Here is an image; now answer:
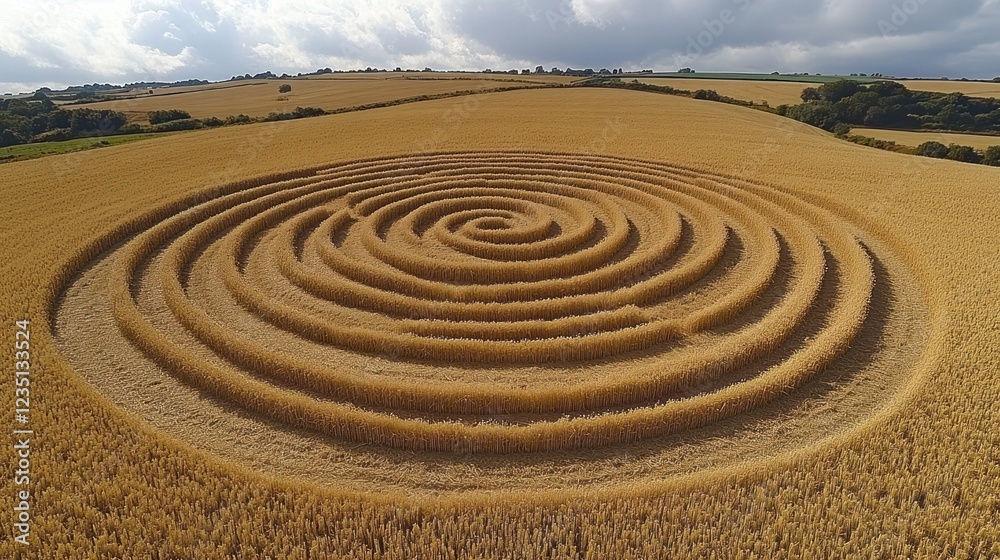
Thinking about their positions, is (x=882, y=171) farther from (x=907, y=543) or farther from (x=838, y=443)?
(x=907, y=543)

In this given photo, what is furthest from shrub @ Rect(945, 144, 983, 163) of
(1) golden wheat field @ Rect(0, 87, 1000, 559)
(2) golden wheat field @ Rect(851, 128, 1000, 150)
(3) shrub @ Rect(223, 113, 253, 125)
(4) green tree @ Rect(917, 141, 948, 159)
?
(3) shrub @ Rect(223, 113, 253, 125)

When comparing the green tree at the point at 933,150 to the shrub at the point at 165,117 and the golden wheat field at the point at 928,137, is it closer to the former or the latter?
the golden wheat field at the point at 928,137

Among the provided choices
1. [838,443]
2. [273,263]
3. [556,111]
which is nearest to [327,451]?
[838,443]

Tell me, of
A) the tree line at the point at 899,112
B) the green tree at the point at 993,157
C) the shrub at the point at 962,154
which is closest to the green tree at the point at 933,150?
the shrub at the point at 962,154

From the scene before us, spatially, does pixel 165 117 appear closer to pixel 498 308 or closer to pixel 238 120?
pixel 238 120

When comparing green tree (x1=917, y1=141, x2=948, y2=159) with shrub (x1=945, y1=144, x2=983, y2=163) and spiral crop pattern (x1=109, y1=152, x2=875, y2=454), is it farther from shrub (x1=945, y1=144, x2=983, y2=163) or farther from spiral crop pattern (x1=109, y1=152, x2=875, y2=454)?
spiral crop pattern (x1=109, y1=152, x2=875, y2=454)

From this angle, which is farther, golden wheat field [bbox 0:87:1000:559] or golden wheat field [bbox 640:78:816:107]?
golden wheat field [bbox 640:78:816:107]
